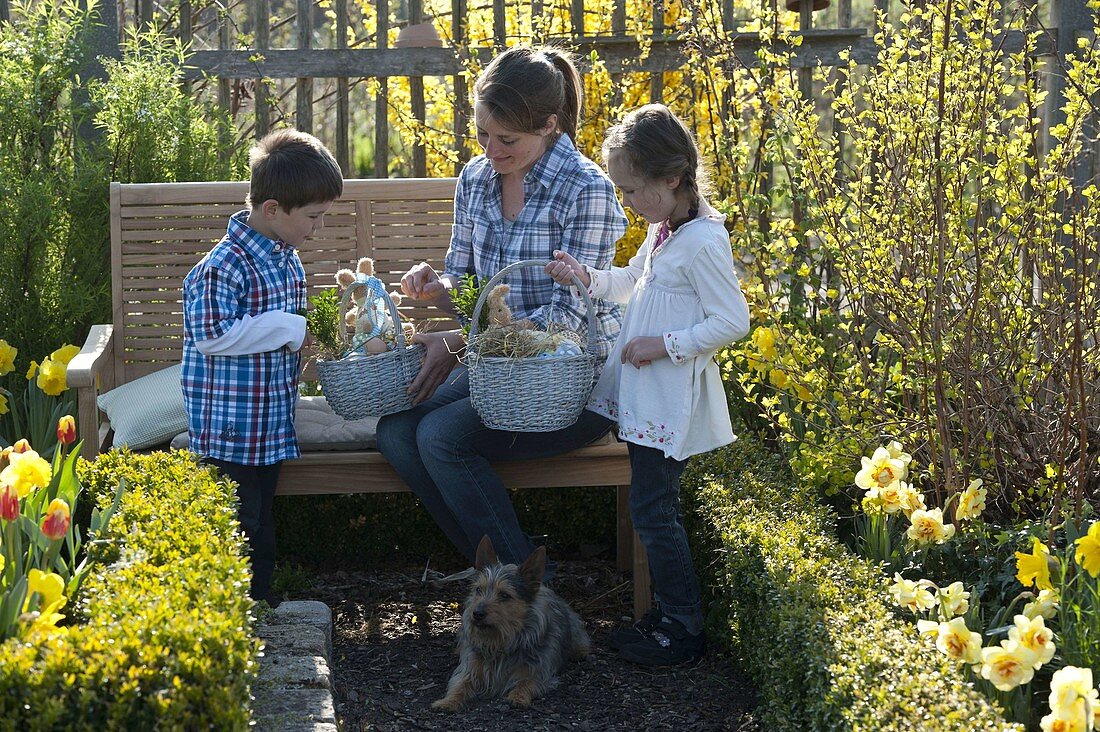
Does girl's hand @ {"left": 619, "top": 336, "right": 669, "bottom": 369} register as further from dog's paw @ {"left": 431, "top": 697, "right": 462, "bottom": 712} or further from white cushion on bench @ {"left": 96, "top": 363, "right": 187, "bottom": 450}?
white cushion on bench @ {"left": 96, "top": 363, "right": 187, "bottom": 450}

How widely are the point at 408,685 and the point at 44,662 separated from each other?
1523 millimetres

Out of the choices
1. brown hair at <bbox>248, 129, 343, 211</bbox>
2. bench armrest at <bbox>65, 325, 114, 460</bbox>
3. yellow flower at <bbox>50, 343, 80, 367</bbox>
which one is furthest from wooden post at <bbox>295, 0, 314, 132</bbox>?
brown hair at <bbox>248, 129, 343, 211</bbox>

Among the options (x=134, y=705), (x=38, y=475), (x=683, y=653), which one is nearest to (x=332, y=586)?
(x=683, y=653)

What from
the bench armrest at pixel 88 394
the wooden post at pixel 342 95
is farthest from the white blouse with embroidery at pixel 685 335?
the wooden post at pixel 342 95

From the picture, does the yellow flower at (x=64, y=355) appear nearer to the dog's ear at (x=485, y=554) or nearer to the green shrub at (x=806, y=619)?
the dog's ear at (x=485, y=554)

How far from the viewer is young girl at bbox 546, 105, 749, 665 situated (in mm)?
3102

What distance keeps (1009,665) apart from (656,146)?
1.52 m

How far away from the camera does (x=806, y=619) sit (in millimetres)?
Answer: 2709

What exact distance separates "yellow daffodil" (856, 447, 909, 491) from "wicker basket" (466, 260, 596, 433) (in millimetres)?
734

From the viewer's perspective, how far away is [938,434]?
11.1ft

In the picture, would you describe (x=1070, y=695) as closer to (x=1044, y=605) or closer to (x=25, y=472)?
(x=1044, y=605)

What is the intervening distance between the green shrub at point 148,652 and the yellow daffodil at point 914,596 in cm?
136

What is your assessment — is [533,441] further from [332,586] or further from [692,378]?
[332,586]

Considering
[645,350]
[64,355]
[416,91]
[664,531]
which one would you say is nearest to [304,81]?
[416,91]
